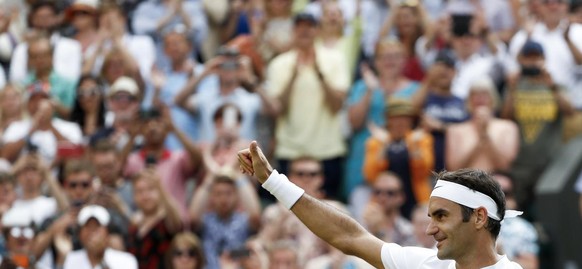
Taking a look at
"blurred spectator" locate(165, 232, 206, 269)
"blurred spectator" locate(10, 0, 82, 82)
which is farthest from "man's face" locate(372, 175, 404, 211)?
"blurred spectator" locate(10, 0, 82, 82)

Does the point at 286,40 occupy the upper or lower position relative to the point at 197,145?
upper

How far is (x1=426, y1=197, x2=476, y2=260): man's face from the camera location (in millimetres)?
6863

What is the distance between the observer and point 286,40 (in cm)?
1488

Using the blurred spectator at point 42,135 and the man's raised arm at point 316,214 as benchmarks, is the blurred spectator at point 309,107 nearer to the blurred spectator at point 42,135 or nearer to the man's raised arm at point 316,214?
the blurred spectator at point 42,135

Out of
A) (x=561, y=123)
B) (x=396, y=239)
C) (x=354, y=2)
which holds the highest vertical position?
(x=354, y=2)

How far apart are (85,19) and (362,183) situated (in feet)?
12.1

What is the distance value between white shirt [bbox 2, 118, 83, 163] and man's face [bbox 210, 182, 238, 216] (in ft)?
5.47

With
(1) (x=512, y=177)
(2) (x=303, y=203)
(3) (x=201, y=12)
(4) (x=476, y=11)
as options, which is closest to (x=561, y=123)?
(1) (x=512, y=177)

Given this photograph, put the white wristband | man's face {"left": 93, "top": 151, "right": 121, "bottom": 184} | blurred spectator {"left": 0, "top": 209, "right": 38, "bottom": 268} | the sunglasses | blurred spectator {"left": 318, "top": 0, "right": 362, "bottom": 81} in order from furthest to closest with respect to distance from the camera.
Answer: blurred spectator {"left": 318, "top": 0, "right": 362, "bottom": 81}
the sunglasses
man's face {"left": 93, "top": 151, "right": 121, "bottom": 184}
blurred spectator {"left": 0, "top": 209, "right": 38, "bottom": 268}
the white wristband

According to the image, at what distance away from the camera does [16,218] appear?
1266 cm

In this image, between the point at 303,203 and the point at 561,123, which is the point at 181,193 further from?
the point at 303,203

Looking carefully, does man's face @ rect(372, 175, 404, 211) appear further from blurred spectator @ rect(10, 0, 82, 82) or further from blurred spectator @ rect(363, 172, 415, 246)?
blurred spectator @ rect(10, 0, 82, 82)

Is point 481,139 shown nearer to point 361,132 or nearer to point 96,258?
point 361,132

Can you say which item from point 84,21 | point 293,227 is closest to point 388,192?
point 293,227
